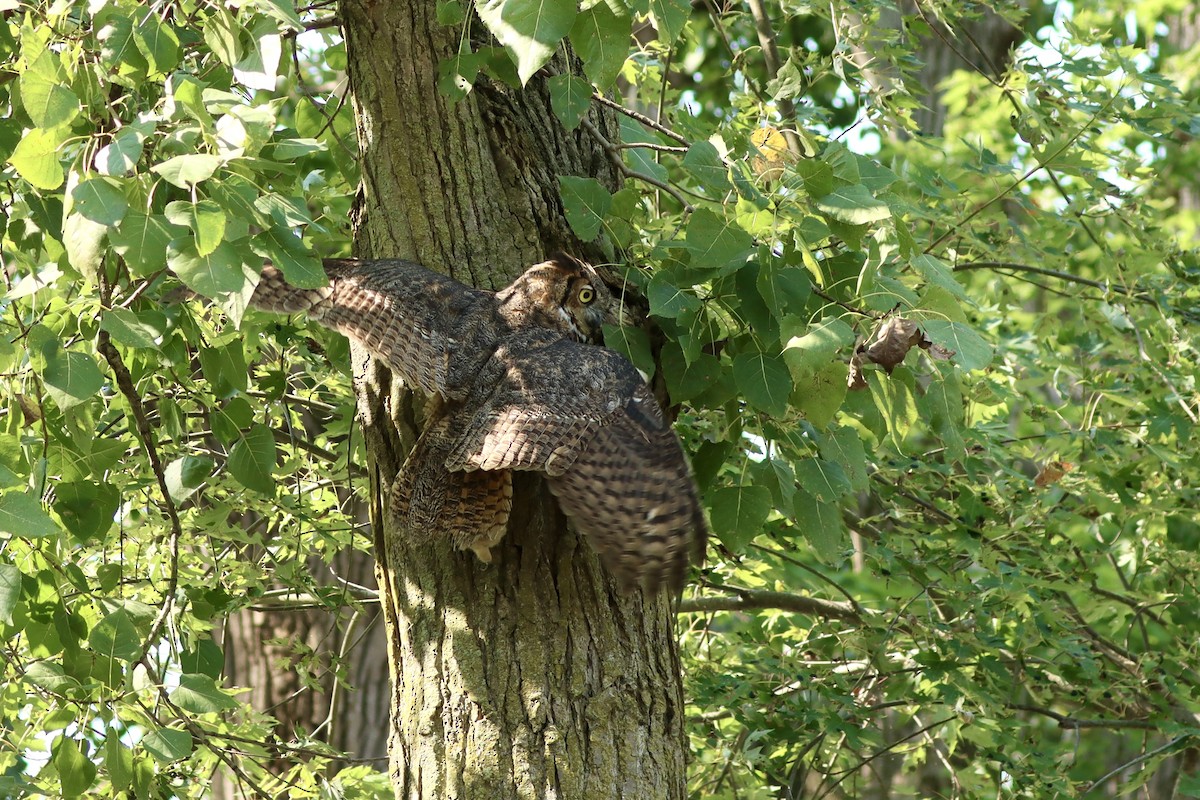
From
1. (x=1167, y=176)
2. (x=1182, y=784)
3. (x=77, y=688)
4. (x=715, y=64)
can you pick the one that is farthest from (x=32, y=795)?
(x=1167, y=176)

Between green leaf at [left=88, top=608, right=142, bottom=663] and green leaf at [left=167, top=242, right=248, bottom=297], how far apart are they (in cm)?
94

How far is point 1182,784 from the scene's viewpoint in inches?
144

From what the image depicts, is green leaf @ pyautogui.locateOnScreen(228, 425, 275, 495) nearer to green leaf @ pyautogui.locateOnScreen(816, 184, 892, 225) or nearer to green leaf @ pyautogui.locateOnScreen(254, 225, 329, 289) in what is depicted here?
Answer: green leaf @ pyautogui.locateOnScreen(254, 225, 329, 289)

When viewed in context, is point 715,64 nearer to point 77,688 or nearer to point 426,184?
point 426,184

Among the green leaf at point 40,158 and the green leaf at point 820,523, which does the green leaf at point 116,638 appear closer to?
the green leaf at point 40,158

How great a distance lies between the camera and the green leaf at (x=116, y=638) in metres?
2.48

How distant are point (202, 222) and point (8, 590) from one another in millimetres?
774

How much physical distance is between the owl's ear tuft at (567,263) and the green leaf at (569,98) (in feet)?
0.86

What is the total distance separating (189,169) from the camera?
1.75 meters

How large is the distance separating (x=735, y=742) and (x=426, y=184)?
2290mm

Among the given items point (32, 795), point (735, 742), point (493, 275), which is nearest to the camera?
point (493, 275)

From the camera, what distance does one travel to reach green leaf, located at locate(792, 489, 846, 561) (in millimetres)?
2555

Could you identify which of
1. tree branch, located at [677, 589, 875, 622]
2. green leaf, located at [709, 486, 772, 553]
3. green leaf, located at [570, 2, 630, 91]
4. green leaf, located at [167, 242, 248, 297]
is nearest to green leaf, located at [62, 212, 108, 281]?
green leaf, located at [167, 242, 248, 297]

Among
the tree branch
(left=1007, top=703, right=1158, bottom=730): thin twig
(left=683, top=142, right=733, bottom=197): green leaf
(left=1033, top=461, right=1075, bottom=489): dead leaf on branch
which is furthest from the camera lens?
the tree branch
